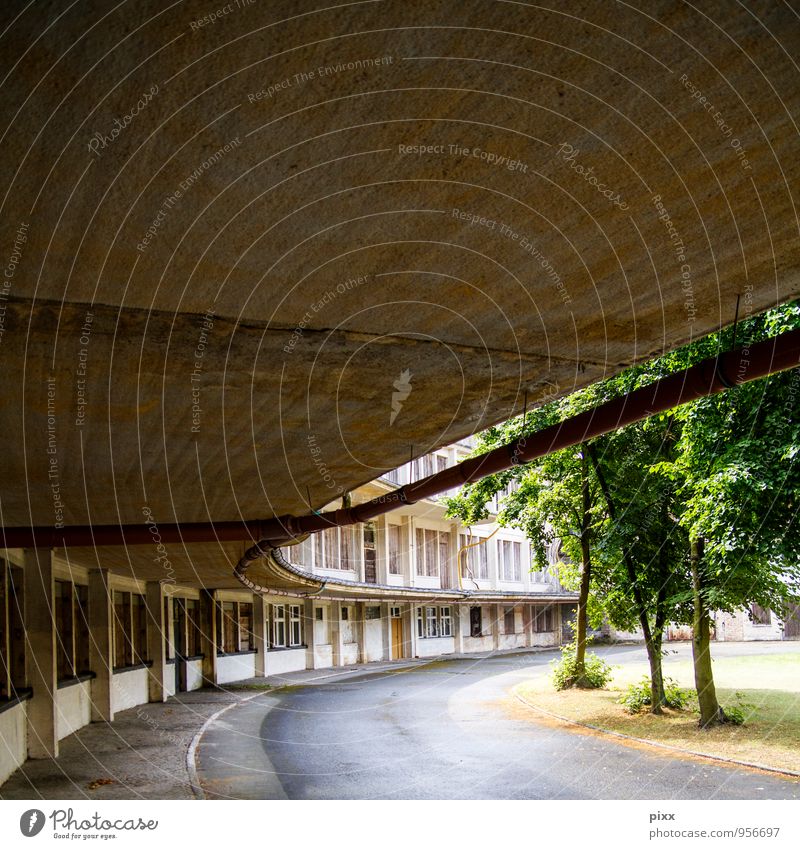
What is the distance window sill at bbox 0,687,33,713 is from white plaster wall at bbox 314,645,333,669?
2195 centimetres

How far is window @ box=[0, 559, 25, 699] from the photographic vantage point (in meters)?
11.9

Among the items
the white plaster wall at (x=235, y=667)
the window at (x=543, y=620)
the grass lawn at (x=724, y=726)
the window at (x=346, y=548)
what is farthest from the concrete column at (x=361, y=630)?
the window at (x=543, y=620)

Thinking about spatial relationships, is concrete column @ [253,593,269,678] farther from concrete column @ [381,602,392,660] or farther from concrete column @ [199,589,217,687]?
concrete column @ [381,602,392,660]

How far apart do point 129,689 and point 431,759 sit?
371 inches

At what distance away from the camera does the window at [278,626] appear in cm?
3170

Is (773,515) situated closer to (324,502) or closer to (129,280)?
(324,502)

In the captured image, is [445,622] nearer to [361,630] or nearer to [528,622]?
[361,630]

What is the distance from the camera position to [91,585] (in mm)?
17500

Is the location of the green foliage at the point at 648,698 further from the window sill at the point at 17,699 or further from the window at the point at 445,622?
the window at the point at 445,622

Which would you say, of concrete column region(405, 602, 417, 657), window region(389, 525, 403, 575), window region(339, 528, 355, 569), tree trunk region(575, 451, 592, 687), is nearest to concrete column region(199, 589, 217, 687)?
window region(339, 528, 355, 569)

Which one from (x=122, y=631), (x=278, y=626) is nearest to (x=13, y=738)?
(x=122, y=631)

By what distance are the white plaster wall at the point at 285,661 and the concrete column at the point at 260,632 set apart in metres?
0.38

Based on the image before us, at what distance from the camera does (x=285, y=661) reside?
3206cm

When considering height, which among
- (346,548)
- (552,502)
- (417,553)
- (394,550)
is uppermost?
(552,502)
